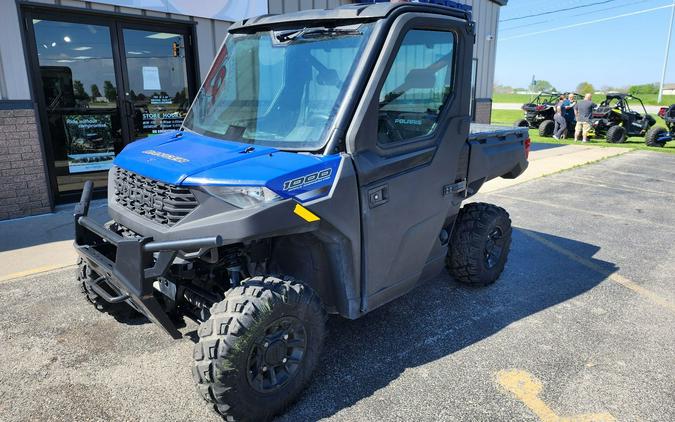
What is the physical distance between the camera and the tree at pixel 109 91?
293 inches

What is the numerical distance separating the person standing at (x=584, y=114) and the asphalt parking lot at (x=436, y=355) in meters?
13.6

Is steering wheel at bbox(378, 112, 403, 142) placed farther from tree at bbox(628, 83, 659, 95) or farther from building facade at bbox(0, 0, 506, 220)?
tree at bbox(628, 83, 659, 95)

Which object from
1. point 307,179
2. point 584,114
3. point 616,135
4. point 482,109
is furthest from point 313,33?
point 616,135

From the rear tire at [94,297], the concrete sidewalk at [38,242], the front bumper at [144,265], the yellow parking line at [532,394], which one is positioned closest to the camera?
the front bumper at [144,265]

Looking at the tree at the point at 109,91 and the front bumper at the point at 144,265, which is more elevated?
the tree at the point at 109,91

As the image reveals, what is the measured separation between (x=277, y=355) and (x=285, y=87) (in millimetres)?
1672

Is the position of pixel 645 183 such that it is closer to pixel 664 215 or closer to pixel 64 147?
pixel 664 215

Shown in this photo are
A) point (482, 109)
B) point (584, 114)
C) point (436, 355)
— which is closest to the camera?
point (436, 355)

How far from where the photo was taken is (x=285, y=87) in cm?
311

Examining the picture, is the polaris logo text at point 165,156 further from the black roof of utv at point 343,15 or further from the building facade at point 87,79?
the building facade at point 87,79

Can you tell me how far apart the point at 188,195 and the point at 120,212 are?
0.68 metres

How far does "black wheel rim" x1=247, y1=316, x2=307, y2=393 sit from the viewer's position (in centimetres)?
261

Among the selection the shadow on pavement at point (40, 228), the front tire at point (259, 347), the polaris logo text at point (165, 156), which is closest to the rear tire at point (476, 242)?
the front tire at point (259, 347)

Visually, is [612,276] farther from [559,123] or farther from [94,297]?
[559,123]
